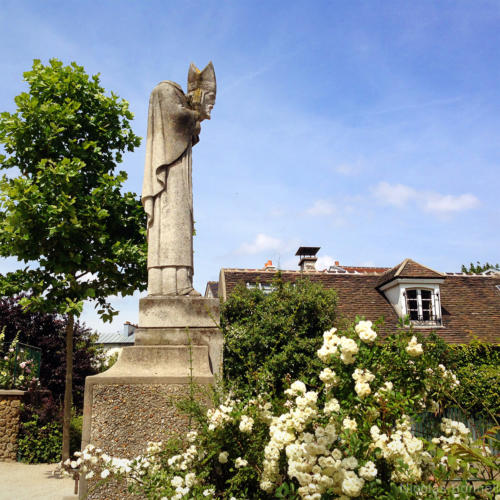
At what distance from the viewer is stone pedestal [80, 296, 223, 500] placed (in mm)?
4824

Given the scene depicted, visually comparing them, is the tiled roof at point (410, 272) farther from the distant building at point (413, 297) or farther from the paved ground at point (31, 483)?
the paved ground at point (31, 483)

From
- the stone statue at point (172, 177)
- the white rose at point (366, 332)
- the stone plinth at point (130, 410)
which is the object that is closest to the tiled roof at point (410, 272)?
the stone statue at point (172, 177)

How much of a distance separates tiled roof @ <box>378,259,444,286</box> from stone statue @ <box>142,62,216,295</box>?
15887 millimetres

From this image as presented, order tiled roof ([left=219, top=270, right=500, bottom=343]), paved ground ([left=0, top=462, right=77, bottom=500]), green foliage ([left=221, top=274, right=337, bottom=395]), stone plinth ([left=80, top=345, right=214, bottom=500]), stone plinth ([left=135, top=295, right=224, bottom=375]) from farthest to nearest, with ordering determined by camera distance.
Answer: tiled roof ([left=219, top=270, right=500, bottom=343]) < green foliage ([left=221, top=274, right=337, bottom=395]) < paved ground ([left=0, top=462, right=77, bottom=500]) < stone plinth ([left=135, top=295, right=224, bottom=375]) < stone plinth ([left=80, top=345, right=214, bottom=500])

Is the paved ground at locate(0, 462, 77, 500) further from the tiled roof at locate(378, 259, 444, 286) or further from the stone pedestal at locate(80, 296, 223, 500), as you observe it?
the tiled roof at locate(378, 259, 444, 286)

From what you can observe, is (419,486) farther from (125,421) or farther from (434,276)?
(434,276)

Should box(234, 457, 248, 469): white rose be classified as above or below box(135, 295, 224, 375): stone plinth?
below

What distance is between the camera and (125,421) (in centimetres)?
490

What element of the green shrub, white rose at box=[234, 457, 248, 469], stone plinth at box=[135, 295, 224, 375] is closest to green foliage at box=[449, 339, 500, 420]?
white rose at box=[234, 457, 248, 469]

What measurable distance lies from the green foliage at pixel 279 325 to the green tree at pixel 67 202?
4.98m

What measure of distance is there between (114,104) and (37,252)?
12.5 feet

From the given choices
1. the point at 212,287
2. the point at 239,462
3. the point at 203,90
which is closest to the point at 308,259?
the point at 212,287

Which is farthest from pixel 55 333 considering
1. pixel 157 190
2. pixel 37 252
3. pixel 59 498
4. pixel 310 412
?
pixel 310 412

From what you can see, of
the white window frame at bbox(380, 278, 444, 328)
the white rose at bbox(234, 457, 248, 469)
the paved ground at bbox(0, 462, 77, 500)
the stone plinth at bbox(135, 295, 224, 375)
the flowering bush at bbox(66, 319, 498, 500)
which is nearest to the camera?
the flowering bush at bbox(66, 319, 498, 500)
